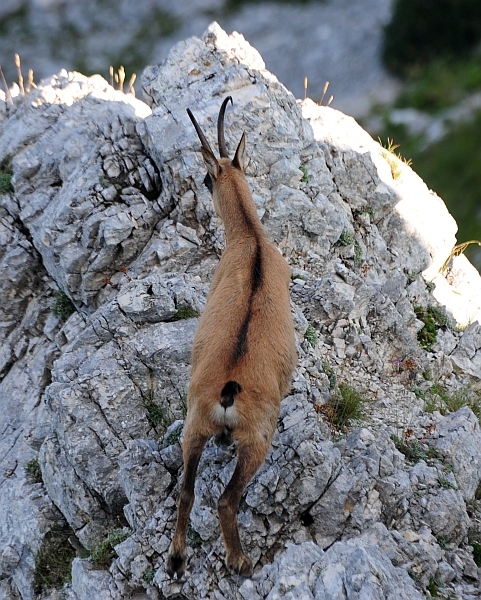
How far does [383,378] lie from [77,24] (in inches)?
1728

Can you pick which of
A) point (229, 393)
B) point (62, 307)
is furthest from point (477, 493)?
point (62, 307)

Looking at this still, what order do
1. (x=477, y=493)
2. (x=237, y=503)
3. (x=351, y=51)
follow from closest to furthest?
(x=237, y=503) < (x=477, y=493) < (x=351, y=51)

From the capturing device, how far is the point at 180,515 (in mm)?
6242

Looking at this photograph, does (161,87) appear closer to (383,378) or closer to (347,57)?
(383,378)

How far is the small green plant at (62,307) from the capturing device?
35.2 feet

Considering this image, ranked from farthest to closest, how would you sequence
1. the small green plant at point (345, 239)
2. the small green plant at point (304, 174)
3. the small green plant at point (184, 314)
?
the small green plant at point (304, 174)
the small green plant at point (345, 239)
the small green plant at point (184, 314)

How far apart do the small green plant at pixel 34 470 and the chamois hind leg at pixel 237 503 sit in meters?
3.61

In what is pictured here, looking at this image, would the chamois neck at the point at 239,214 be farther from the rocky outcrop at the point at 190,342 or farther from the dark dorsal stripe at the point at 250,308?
the rocky outcrop at the point at 190,342

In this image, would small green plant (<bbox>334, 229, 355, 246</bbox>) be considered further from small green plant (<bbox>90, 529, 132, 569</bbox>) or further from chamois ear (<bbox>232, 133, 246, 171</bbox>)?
small green plant (<bbox>90, 529, 132, 569</bbox>)

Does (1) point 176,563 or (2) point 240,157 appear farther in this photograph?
(2) point 240,157

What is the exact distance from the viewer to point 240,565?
20.3ft

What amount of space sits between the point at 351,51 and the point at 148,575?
39.0 metres

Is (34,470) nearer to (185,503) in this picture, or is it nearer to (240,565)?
(185,503)

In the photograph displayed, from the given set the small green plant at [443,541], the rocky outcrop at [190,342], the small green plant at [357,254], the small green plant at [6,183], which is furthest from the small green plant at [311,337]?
the small green plant at [6,183]
